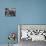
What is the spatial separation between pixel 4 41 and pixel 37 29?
33.1 inches

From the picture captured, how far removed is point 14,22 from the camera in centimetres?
297

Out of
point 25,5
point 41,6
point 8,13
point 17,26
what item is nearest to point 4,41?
point 17,26

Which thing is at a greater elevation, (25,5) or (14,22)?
(25,5)

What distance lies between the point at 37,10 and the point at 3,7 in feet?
2.72

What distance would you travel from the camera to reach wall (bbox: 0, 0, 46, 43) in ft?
9.73

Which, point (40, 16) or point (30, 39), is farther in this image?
point (40, 16)

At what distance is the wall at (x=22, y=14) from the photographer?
9.73 feet

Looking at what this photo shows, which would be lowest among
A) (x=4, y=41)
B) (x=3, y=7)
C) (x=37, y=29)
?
(x=4, y=41)

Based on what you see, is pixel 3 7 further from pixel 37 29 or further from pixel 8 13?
pixel 37 29

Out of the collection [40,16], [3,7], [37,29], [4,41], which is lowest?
[4,41]

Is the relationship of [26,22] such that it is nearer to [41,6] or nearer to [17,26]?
[17,26]

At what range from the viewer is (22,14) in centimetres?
299

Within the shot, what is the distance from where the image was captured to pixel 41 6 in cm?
299

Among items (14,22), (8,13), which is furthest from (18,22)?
(8,13)
